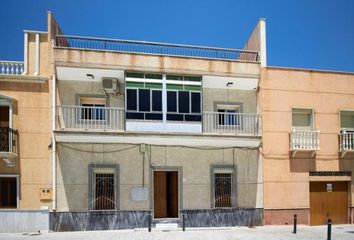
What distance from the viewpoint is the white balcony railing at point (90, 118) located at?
1448 centimetres

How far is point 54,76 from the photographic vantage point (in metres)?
14.3

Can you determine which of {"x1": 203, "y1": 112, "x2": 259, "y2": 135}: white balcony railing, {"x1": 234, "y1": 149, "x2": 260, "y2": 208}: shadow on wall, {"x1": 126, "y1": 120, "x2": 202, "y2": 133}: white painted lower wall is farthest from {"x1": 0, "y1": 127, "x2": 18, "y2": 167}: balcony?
{"x1": 234, "y1": 149, "x2": 260, "y2": 208}: shadow on wall

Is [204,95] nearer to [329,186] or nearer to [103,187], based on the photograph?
[103,187]

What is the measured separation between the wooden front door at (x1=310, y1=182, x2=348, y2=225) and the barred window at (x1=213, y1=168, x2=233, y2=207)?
406 centimetres

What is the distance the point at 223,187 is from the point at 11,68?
1096 centimetres

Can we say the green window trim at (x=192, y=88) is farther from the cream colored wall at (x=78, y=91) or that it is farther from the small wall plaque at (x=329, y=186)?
the small wall plaque at (x=329, y=186)

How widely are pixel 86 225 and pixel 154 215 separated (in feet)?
10.3

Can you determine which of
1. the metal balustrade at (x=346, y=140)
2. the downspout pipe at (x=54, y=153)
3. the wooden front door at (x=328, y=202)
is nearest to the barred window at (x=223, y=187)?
the wooden front door at (x=328, y=202)

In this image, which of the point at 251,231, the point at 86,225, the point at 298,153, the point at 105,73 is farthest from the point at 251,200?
the point at 105,73

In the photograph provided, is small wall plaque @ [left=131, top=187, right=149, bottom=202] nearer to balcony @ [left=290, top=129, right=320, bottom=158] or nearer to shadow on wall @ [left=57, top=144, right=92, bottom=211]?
shadow on wall @ [left=57, top=144, right=92, bottom=211]

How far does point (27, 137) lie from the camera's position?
46.3 ft

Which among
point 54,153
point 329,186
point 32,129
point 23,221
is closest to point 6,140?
point 32,129

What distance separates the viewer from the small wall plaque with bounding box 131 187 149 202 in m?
14.6

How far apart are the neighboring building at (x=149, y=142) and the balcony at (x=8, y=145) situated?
69.9 inches
